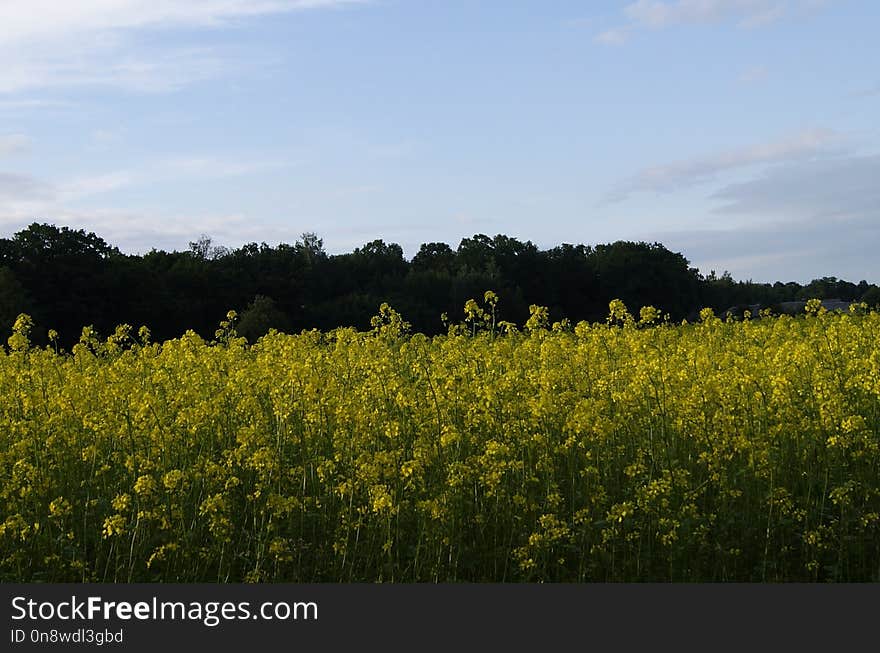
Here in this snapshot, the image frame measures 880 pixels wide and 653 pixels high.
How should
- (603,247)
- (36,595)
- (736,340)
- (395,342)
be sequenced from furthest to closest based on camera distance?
(603,247), (736,340), (395,342), (36,595)

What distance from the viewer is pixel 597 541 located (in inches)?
281

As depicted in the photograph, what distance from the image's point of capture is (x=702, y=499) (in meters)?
7.75

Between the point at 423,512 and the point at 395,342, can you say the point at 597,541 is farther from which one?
the point at 395,342

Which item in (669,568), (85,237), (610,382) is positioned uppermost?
(85,237)

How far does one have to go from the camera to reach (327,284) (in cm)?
7019

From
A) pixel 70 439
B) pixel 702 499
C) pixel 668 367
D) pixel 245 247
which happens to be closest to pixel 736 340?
pixel 668 367

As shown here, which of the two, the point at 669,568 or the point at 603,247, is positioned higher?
the point at 603,247

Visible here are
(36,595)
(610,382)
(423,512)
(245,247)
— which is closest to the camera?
(36,595)

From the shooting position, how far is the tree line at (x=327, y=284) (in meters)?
48.6

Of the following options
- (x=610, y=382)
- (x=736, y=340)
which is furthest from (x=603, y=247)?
(x=610, y=382)

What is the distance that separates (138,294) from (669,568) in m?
47.6

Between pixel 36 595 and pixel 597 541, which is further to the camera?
pixel 597 541

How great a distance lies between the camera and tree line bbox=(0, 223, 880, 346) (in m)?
48.6

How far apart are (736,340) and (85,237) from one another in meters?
44.2
